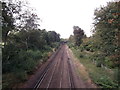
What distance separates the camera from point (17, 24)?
15.9 meters

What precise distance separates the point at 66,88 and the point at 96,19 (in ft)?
37.5

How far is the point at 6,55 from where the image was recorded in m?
14.5

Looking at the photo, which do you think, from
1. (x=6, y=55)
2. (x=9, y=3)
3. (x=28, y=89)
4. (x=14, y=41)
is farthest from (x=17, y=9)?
(x=28, y=89)

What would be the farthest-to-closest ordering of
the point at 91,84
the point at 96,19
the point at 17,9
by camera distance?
the point at 96,19, the point at 17,9, the point at 91,84

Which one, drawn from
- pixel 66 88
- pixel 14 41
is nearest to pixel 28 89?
pixel 66 88

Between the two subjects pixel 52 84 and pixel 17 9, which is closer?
pixel 52 84

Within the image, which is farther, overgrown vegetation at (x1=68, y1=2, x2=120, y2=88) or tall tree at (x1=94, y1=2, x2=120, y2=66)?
tall tree at (x1=94, y1=2, x2=120, y2=66)

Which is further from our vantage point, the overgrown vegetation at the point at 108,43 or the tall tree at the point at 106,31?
the tall tree at the point at 106,31

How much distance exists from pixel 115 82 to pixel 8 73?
38.3ft

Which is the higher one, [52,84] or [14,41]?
[14,41]

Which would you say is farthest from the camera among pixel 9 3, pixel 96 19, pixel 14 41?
pixel 96 19

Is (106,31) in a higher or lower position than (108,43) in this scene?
higher

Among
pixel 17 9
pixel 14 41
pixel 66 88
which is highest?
pixel 17 9

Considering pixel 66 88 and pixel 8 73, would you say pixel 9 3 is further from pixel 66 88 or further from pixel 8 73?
pixel 66 88
